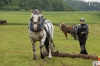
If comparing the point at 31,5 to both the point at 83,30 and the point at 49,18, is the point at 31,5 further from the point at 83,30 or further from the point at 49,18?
the point at 83,30

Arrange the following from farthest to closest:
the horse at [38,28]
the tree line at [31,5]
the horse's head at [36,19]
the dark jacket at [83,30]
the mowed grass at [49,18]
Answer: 1. the tree line at [31,5]
2. the mowed grass at [49,18]
3. the dark jacket at [83,30]
4. the horse at [38,28]
5. the horse's head at [36,19]

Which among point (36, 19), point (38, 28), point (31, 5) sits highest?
point (36, 19)

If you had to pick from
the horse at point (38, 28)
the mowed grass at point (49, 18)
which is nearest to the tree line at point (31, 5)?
the mowed grass at point (49, 18)

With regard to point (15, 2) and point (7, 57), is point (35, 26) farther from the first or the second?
point (15, 2)

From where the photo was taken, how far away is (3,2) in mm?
114125

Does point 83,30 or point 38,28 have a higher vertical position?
point 38,28

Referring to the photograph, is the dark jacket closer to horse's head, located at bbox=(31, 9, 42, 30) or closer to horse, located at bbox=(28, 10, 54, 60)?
horse, located at bbox=(28, 10, 54, 60)

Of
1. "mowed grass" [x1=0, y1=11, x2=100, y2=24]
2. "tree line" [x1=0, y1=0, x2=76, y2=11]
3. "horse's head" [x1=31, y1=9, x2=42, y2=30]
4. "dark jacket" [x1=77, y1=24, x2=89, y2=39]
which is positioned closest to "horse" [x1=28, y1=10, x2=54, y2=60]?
"horse's head" [x1=31, y1=9, x2=42, y2=30]

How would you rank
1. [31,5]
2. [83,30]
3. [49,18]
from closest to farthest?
1. [83,30]
2. [49,18]
3. [31,5]

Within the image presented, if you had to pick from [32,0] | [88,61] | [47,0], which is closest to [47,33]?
[88,61]

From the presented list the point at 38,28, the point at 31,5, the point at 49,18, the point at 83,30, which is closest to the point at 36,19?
the point at 38,28

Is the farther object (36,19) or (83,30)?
(83,30)

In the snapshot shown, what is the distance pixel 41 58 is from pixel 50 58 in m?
0.50

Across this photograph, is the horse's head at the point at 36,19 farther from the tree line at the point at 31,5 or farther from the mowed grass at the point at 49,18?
the tree line at the point at 31,5
